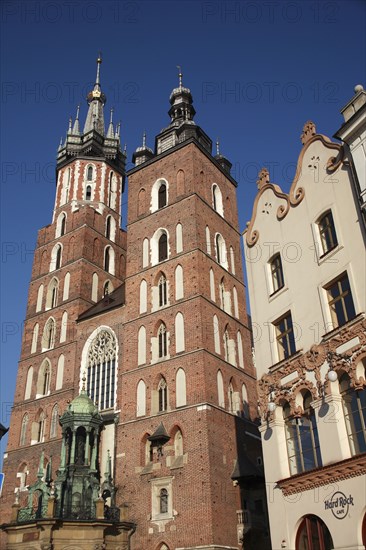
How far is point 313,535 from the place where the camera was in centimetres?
1372

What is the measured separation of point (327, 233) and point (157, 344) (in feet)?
46.4

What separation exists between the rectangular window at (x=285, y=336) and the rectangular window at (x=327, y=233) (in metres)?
2.32

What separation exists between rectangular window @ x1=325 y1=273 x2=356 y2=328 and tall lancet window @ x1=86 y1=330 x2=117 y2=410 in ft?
54.9

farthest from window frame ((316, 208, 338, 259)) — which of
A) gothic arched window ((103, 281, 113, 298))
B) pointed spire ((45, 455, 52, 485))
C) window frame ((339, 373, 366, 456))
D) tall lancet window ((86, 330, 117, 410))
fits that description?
gothic arched window ((103, 281, 113, 298))

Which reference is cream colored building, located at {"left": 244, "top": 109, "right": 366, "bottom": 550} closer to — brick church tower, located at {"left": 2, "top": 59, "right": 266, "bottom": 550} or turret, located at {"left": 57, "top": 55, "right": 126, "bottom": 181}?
brick church tower, located at {"left": 2, "top": 59, "right": 266, "bottom": 550}

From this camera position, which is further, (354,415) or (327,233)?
(327,233)

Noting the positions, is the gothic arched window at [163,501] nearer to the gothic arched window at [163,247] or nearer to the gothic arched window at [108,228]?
the gothic arched window at [163,247]

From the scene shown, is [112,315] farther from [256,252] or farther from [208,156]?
[256,252]

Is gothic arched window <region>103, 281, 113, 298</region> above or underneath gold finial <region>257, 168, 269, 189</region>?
above

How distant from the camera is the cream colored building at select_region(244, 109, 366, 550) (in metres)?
13.0

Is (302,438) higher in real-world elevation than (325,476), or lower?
higher

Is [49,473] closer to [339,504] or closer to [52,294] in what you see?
[52,294]

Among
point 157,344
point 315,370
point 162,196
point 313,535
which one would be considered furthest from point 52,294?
point 313,535

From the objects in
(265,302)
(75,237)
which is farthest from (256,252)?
(75,237)
